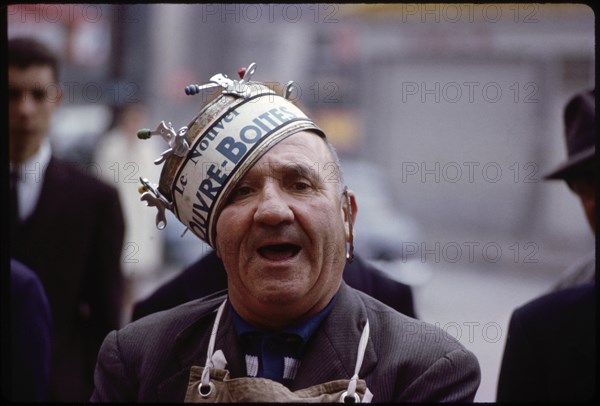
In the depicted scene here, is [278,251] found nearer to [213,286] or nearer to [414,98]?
[213,286]

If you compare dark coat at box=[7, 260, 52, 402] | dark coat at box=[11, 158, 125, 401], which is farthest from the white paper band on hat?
dark coat at box=[11, 158, 125, 401]

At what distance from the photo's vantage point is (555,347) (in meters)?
2.25

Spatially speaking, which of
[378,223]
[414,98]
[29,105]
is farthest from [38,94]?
[378,223]

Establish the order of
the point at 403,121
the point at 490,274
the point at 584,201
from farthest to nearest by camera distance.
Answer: the point at 403,121 → the point at 490,274 → the point at 584,201

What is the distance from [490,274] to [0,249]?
8.18 m

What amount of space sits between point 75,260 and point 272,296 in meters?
1.34

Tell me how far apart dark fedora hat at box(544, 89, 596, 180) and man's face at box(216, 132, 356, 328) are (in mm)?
904

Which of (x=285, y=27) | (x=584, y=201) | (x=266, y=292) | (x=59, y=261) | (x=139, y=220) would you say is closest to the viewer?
(x=266, y=292)

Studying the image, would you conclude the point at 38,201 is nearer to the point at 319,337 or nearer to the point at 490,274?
the point at 319,337

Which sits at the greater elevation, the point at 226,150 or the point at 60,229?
the point at 226,150

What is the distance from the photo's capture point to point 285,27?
14.9 m

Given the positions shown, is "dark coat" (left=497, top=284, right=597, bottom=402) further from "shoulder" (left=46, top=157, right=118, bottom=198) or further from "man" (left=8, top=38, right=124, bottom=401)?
"shoulder" (left=46, top=157, right=118, bottom=198)

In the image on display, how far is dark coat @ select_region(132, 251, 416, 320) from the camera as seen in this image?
238 centimetres

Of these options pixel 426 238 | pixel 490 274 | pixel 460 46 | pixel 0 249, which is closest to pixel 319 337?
pixel 0 249
